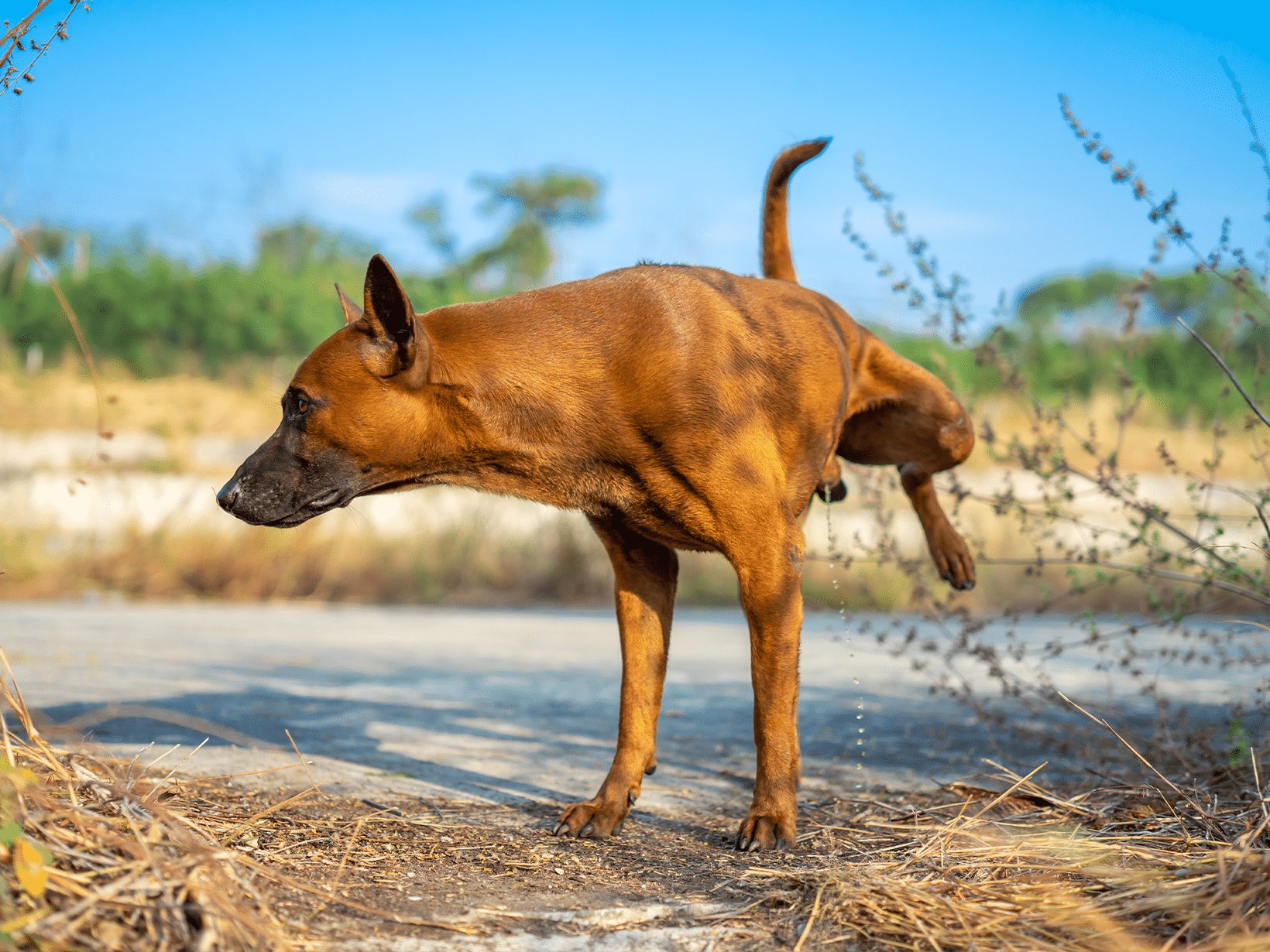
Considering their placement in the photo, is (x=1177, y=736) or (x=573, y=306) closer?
(x=573, y=306)

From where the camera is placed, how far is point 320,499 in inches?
126

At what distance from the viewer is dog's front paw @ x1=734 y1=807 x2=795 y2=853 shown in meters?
3.09

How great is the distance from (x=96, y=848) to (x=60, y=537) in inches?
451

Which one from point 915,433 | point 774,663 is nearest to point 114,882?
point 774,663

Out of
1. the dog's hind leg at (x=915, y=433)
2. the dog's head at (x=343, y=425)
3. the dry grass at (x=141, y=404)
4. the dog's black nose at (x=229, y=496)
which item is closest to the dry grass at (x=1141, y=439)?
the dog's hind leg at (x=915, y=433)

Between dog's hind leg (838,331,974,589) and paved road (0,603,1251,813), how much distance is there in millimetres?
845

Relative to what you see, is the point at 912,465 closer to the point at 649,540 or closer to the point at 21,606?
the point at 649,540

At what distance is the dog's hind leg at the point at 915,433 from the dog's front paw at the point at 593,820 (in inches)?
73.6

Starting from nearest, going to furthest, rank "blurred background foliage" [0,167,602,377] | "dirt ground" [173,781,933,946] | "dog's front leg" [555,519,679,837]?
"dirt ground" [173,781,933,946]
"dog's front leg" [555,519,679,837]
"blurred background foliage" [0,167,602,377]

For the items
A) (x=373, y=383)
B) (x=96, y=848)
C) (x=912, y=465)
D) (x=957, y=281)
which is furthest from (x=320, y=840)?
(x=957, y=281)

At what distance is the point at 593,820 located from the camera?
10.7 ft

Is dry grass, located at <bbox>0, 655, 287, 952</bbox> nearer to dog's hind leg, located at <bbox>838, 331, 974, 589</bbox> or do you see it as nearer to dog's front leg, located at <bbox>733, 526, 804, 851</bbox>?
dog's front leg, located at <bbox>733, 526, 804, 851</bbox>

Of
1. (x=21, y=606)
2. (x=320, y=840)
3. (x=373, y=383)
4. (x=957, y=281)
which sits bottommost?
(x=21, y=606)

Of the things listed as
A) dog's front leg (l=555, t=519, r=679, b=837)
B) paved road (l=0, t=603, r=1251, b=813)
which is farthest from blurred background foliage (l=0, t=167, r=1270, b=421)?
dog's front leg (l=555, t=519, r=679, b=837)
